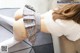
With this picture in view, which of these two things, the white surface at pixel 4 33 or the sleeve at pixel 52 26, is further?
the white surface at pixel 4 33

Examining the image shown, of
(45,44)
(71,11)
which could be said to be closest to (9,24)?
(45,44)

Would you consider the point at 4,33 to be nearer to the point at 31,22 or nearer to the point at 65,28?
the point at 31,22

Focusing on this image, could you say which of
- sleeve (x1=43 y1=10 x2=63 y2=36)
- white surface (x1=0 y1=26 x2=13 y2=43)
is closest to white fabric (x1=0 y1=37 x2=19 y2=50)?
white surface (x1=0 y1=26 x2=13 y2=43)

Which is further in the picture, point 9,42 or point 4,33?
point 4,33

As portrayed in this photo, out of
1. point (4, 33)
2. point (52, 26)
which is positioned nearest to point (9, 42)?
point (4, 33)

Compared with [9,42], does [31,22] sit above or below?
above

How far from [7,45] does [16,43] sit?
0.05 m

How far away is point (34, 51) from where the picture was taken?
3.06 feet

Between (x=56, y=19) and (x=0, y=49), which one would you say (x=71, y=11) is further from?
(x=0, y=49)

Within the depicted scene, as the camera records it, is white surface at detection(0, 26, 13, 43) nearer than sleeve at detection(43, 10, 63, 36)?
No

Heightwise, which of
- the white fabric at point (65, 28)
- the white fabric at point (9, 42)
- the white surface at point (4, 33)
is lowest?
the white fabric at point (9, 42)

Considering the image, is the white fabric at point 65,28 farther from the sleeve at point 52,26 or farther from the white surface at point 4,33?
the white surface at point 4,33

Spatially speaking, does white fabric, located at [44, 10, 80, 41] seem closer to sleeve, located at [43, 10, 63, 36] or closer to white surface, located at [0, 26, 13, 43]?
sleeve, located at [43, 10, 63, 36]

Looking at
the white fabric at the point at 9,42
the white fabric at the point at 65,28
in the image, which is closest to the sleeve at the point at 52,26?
the white fabric at the point at 65,28
